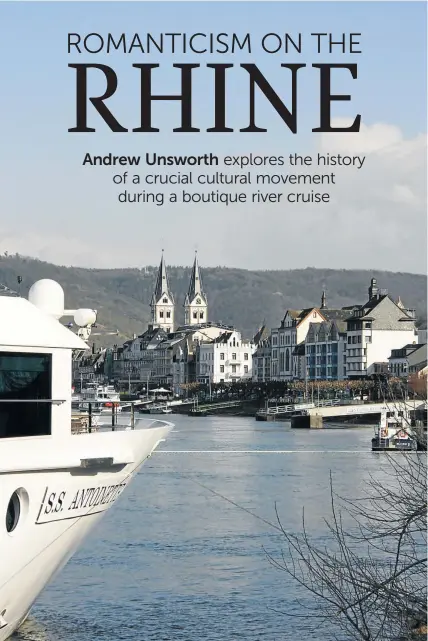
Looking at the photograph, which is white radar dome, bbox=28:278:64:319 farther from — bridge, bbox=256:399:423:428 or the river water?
bridge, bbox=256:399:423:428

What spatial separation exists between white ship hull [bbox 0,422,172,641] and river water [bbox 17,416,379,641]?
2.18 metres

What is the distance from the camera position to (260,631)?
716 inches

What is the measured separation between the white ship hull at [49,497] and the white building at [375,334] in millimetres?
119297

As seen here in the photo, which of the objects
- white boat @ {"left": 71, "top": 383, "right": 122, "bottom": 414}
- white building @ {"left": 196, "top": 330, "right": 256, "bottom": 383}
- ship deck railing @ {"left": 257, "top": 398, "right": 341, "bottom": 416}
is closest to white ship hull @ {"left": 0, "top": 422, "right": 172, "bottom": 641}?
white boat @ {"left": 71, "top": 383, "right": 122, "bottom": 414}

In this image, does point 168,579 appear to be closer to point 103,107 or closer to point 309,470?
point 103,107

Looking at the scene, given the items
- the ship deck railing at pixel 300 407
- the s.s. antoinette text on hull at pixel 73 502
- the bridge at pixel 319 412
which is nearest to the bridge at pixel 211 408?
the ship deck railing at pixel 300 407

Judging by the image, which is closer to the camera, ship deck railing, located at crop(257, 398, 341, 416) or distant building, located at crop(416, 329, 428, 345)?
ship deck railing, located at crop(257, 398, 341, 416)

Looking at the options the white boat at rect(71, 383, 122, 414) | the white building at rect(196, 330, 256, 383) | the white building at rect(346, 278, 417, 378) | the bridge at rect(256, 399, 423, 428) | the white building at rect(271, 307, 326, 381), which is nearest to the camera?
the white boat at rect(71, 383, 122, 414)

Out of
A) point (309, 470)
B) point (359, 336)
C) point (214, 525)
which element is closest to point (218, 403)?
point (359, 336)

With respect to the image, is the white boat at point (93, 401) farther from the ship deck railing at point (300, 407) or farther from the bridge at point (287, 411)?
the bridge at point (287, 411)

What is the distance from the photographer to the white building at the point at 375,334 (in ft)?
445

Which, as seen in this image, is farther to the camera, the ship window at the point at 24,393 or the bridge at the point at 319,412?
the bridge at the point at 319,412

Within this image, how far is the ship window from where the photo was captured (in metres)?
13.9

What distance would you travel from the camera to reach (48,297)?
15.6 meters
